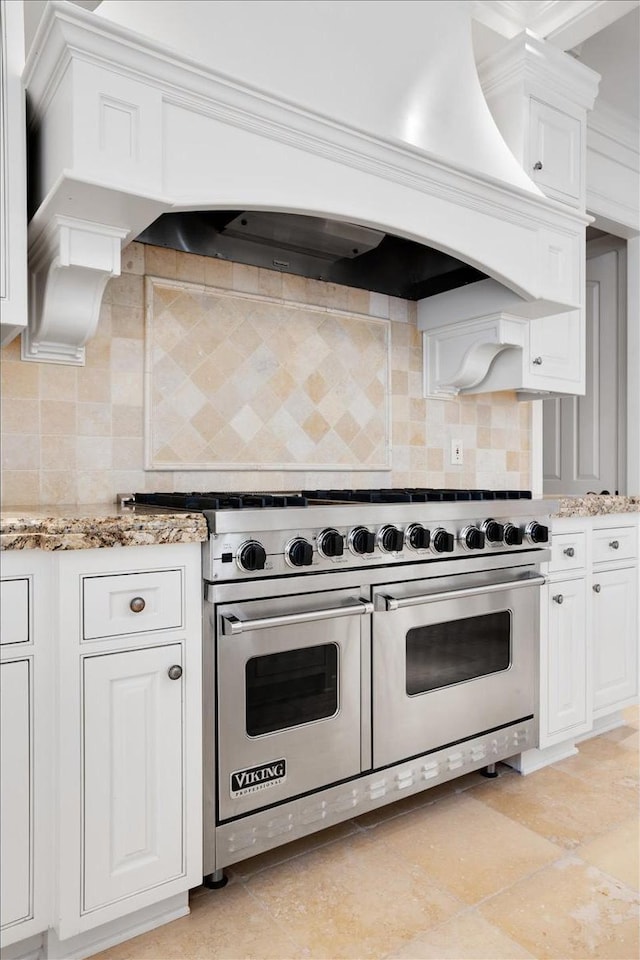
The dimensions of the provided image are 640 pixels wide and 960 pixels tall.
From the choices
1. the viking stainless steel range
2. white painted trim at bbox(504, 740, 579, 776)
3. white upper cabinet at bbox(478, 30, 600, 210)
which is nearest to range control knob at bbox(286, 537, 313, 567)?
the viking stainless steel range

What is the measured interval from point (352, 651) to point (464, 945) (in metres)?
0.70

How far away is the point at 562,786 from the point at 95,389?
6.68 feet

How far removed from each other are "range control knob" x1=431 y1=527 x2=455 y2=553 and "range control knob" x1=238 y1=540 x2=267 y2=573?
2.00 feet

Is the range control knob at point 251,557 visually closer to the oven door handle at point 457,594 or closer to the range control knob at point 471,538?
the oven door handle at point 457,594

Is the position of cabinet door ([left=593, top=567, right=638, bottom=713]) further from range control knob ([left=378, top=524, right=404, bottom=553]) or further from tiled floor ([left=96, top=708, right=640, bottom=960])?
range control knob ([left=378, top=524, right=404, bottom=553])

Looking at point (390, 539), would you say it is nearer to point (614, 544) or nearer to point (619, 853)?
point (619, 853)

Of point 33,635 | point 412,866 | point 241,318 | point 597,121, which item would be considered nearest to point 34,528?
point 33,635

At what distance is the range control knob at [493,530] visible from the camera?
2.07m

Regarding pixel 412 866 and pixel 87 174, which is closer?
pixel 87 174

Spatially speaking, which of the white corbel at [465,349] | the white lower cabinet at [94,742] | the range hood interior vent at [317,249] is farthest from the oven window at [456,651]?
the range hood interior vent at [317,249]

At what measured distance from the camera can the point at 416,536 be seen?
187 cm

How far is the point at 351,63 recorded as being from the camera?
190cm

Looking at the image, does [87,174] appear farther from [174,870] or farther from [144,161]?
[174,870]

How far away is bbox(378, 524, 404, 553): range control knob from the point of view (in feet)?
5.90
